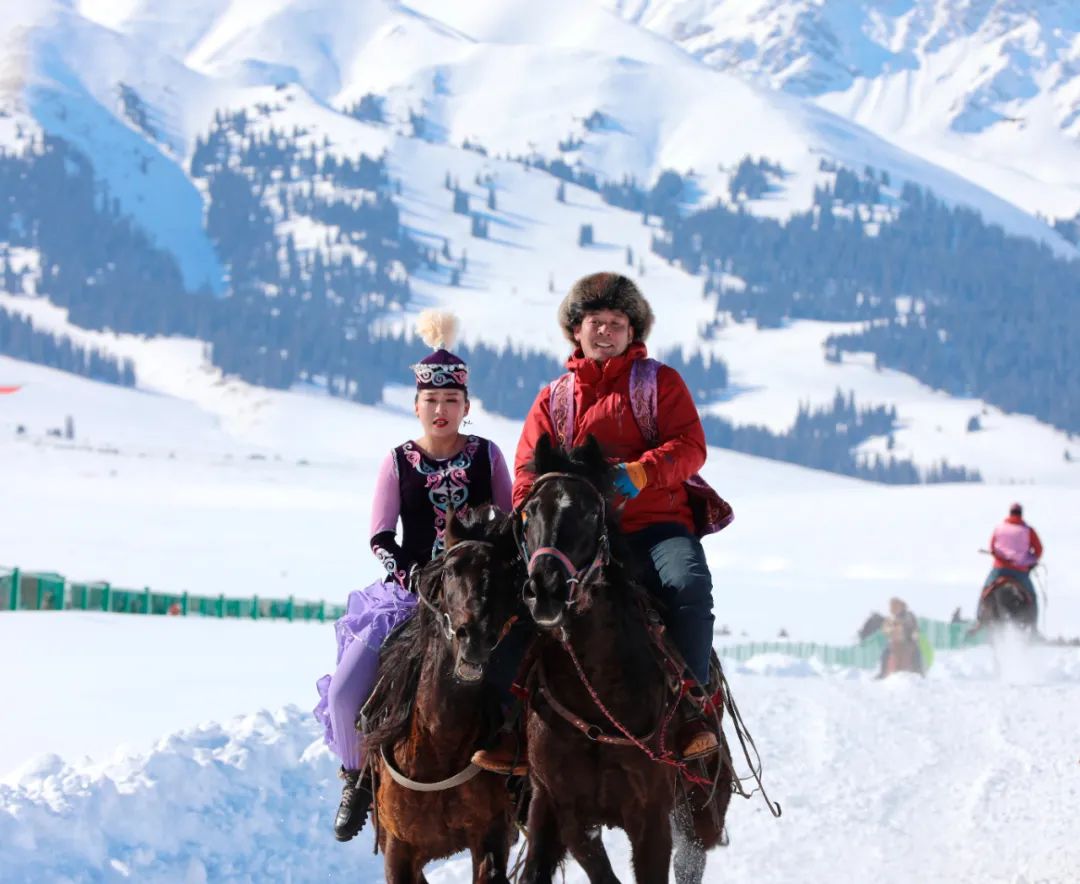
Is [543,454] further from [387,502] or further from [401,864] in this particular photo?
[401,864]

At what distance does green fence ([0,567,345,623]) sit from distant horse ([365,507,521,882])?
14.8 m

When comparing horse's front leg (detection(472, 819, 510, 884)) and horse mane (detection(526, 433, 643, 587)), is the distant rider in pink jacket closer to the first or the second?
horse's front leg (detection(472, 819, 510, 884))

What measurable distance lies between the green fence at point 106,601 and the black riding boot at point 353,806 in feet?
45.9

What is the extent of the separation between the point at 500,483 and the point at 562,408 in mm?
822

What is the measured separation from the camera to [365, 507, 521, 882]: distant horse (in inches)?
288

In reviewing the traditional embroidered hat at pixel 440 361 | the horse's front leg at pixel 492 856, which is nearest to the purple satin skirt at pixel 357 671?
the horse's front leg at pixel 492 856

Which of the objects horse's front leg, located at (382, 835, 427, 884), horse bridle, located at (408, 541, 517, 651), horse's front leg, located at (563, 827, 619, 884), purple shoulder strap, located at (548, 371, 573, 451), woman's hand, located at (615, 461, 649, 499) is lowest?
horse's front leg, located at (382, 835, 427, 884)

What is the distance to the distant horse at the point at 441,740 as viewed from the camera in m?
7.30

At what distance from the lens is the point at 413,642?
26.2ft

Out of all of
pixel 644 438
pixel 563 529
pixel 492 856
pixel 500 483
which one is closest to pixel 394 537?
pixel 500 483

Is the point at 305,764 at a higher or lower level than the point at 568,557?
lower

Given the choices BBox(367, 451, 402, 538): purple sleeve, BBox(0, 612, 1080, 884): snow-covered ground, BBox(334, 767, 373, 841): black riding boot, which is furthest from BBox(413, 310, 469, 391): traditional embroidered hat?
BBox(0, 612, 1080, 884): snow-covered ground

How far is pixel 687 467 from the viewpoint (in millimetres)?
7734

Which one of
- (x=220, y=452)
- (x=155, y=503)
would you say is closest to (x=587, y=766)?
(x=155, y=503)
